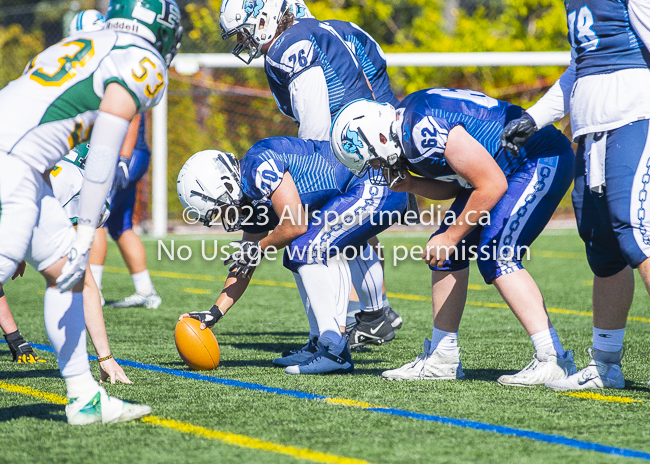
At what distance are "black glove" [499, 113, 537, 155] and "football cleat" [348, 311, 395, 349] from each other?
174 centimetres

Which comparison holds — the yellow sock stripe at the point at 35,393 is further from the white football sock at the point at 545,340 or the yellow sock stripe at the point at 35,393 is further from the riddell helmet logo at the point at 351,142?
the white football sock at the point at 545,340

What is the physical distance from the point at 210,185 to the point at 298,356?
98 centimetres

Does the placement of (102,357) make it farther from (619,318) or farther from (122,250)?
(122,250)

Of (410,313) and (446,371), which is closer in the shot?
(446,371)

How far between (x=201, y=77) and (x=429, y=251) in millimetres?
11861

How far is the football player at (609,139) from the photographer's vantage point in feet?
10.4

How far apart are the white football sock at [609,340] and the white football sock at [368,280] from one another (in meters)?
1.57

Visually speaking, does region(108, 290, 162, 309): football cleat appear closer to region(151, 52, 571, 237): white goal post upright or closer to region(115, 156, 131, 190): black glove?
region(115, 156, 131, 190): black glove

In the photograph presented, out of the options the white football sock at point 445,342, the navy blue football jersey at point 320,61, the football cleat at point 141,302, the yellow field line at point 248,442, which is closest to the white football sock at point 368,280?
the navy blue football jersey at point 320,61

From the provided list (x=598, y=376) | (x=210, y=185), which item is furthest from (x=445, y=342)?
(x=210, y=185)

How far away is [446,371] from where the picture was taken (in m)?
3.79

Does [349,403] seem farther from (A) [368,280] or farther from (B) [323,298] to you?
(A) [368,280]

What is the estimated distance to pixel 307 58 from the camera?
423 cm

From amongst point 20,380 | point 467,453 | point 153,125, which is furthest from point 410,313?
point 153,125
